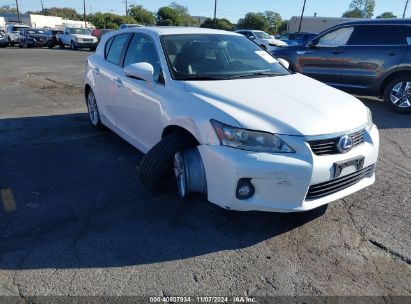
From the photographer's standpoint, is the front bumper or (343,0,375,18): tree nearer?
the front bumper

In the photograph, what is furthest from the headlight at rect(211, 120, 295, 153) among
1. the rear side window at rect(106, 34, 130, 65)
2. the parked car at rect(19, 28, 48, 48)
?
the parked car at rect(19, 28, 48, 48)

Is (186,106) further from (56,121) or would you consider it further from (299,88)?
(56,121)

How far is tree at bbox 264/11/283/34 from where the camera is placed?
3485 inches

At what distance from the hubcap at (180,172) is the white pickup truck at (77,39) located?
30.6m

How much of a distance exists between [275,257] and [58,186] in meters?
2.49

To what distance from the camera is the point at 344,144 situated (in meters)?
3.11

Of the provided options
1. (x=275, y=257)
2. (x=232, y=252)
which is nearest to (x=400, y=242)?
(x=275, y=257)

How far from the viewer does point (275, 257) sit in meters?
2.98

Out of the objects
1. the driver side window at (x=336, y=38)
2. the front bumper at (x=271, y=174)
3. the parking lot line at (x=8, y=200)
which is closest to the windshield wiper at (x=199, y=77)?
the front bumper at (x=271, y=174)

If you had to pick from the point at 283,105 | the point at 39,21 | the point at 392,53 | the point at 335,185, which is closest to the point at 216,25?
the point at 39,21

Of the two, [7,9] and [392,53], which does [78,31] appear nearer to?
[392,53]

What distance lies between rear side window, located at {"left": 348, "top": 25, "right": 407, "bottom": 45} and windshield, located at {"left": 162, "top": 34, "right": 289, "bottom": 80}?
4.59 meters

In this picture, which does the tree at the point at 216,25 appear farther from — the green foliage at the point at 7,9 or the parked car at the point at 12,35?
the green foliage at the point at 7,9

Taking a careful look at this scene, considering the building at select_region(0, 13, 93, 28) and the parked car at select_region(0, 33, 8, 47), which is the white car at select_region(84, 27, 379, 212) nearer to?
the parked car at select_region(0, 33, 8, 47)
